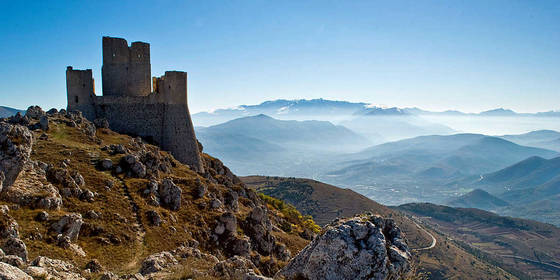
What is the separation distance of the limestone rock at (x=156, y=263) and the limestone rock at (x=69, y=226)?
403cm

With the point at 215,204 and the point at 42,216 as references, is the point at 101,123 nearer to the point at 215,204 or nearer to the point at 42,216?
the point at 215,204

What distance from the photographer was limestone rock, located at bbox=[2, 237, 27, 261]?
40.3ft

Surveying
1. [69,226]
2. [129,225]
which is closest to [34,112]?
[129,225]

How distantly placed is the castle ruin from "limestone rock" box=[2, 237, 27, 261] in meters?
23.4

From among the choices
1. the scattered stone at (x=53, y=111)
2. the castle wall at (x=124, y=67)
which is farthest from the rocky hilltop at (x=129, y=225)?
the castle wall at (x=124, y=67)

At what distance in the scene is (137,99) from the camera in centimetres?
3525

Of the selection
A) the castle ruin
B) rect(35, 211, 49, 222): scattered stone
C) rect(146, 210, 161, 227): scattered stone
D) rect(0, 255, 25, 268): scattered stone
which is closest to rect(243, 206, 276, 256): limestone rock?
rect(146, 210, 161, 227): scattered stone

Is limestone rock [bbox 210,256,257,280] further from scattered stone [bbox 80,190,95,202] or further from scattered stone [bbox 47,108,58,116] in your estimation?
scattered stone [bbox 47,108,58,116]

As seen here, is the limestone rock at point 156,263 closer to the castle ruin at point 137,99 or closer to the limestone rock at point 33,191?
the limestone rock at point 33,191

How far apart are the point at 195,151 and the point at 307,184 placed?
422 ft

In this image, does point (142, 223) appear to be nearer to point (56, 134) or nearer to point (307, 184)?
point (56, 134)

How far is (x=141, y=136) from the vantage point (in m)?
35.6

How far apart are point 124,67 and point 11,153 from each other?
20.6m

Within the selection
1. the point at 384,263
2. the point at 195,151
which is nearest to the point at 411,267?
Result: the point at 384,263
